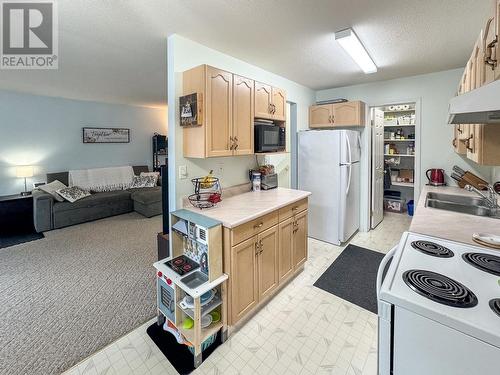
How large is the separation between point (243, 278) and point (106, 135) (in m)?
5.21

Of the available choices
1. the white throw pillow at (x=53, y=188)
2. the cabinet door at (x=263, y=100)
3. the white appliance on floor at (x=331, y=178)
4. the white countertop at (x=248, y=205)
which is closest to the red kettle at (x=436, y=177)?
the white appliance on floor at (x=331, y=178)

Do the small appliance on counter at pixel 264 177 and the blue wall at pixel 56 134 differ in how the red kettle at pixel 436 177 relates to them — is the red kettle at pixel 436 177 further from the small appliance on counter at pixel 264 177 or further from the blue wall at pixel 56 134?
the blue wall at pixel 56 134

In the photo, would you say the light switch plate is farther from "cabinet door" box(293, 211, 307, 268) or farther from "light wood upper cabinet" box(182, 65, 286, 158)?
"cabinet door" box(293, 211, 307, 268)

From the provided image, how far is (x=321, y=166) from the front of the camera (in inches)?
135

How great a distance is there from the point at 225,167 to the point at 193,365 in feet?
5.56

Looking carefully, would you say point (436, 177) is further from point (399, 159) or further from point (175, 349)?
point (175, 349)

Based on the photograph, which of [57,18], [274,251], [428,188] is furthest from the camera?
[428,188]

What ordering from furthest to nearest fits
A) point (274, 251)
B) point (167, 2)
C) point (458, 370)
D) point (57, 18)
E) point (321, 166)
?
point (321, 166) < point (274, 251) < point (57, 18) < point (167, 2) < point (458, 370)

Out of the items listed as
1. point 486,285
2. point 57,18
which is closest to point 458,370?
point 486,285

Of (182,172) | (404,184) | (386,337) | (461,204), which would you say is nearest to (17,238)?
(182,172)

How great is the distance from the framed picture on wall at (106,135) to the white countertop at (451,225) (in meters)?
5.96

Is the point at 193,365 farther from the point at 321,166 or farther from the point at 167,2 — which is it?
the point at 321,166

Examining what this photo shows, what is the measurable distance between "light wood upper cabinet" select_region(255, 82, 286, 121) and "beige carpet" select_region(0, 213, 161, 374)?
2117 millimetres

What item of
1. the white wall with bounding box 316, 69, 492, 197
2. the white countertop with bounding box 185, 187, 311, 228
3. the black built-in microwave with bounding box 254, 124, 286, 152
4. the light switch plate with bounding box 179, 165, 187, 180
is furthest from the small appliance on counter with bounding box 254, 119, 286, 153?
the white wall with bounding box 316, 69, 492, 197
